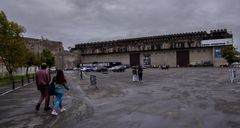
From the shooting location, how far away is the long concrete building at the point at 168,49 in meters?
106

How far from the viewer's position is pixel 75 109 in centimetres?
1147

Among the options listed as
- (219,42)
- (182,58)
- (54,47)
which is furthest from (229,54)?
(54,47)

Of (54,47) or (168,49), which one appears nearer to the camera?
(168,49)

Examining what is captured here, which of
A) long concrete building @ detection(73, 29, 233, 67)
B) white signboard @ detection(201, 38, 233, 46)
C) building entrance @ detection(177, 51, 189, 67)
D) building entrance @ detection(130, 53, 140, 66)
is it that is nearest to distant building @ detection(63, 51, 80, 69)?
long concrete building @ detection(73, 29, 233, 67)

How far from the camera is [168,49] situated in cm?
11600

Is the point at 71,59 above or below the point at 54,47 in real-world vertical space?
below

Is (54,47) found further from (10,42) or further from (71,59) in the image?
(10,42)

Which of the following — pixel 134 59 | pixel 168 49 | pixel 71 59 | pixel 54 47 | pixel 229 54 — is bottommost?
pixel 134 59

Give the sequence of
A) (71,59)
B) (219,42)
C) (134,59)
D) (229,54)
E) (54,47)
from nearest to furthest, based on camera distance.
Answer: (229,54), (219,42), (134,59), (54,47), (71,59)

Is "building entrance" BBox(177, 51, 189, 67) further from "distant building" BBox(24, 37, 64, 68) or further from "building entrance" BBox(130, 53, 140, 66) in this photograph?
"distant building" BBox(24, 37, 64, 68)

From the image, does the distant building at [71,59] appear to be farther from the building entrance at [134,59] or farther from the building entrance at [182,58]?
the building entrance at [182,58]

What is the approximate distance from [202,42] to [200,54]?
4.52m

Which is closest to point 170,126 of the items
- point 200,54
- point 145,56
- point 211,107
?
point 211,107

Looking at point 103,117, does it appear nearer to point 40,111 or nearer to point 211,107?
point 40,111
